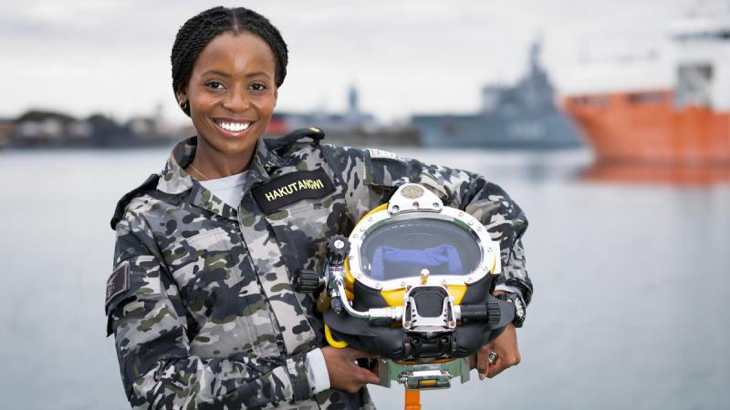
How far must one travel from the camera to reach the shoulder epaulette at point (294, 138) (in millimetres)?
1623

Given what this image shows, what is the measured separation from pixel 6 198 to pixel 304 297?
25.5 meters

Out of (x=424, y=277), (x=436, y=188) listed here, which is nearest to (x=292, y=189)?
(x=436, y=188)

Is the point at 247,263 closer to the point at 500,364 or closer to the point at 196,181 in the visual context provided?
the point at 196,181

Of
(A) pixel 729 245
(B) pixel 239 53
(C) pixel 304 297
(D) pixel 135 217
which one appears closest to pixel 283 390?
(C) pixel 304 297

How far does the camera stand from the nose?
4.66 feet

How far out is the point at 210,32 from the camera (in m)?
1.42

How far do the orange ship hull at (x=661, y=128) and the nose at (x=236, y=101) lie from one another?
27.1 metres

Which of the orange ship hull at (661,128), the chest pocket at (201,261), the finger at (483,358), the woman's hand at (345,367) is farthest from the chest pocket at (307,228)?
the orange ship hull at (661,128)

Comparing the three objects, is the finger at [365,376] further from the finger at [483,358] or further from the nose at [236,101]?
the nose at [236,101]

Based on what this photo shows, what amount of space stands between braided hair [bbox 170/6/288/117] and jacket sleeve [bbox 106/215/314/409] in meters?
0.36

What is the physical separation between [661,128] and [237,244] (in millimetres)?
27860

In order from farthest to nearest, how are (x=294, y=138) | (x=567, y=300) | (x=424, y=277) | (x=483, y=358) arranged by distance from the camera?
(x=567, y=300) → (x=294, y=138) → (x=483, y=358) → (x=424, y=277)

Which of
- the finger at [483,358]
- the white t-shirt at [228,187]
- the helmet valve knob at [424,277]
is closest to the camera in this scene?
the helmet valve knob at [424,277]

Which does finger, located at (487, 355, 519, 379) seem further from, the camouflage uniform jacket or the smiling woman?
the smiling woman
